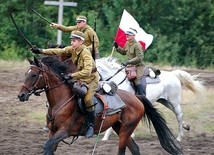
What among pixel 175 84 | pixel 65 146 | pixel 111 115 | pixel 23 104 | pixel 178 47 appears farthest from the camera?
pixel 178 47

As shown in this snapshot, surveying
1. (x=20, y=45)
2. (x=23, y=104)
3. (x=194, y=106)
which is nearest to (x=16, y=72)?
(x=23, y=104)

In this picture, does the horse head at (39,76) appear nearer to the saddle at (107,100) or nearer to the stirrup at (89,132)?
the saddle at (107,100)

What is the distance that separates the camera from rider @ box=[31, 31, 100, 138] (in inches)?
431

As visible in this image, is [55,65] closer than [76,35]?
No

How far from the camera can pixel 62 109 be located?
35.9ft

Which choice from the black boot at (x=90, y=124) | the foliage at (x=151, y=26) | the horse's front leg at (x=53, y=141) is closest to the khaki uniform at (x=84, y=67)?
the black boot at (x=90, y=124)

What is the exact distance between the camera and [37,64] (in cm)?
Result: 1082

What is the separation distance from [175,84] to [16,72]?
10179mm

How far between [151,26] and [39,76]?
101 ft

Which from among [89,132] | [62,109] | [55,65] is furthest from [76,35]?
[89,132]

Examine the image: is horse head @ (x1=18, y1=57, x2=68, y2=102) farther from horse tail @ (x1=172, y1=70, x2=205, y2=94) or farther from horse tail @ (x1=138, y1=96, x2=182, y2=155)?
horse tail @ (x1=172, y1=70, x2=205, y2=94)

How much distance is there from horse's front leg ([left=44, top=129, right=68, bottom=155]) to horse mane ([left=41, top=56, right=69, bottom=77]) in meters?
0.96

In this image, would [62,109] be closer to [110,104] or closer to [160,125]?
[110,104]

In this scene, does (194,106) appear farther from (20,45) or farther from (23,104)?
(20,45)
